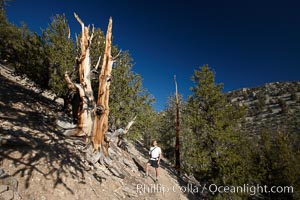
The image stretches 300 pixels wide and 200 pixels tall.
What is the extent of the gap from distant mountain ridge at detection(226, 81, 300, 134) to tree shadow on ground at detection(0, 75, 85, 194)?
116 ft

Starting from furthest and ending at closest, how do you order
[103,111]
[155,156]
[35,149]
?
[155,156] → [103,111] → [35,149]

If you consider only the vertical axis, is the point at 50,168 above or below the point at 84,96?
below

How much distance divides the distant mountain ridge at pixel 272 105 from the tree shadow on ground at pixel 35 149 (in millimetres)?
35405

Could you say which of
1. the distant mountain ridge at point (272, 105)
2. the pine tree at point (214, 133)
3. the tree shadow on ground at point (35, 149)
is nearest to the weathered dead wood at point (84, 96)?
the tree shadow on ground at point (35, 149)

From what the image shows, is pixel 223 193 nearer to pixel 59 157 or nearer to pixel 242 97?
pixel 59 157

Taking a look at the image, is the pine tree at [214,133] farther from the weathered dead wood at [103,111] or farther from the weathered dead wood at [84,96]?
the weathered dead wood at [84,96]

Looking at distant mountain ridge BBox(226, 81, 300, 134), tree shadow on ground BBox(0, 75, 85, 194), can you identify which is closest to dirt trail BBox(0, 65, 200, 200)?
tree shadow on ground BBox(0, 75, 85, 194)

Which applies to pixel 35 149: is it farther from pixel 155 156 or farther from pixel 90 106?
pixel 155 156

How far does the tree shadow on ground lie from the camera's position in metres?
6.40

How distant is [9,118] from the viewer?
29.3 feet

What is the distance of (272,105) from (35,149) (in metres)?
63.2

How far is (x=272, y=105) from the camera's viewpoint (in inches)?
2290

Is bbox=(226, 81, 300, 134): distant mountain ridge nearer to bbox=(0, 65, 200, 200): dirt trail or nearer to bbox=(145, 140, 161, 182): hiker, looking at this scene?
bbox=(145, 140, 161, 182): hiker

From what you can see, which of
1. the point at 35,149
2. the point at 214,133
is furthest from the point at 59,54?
the point at 214,133
